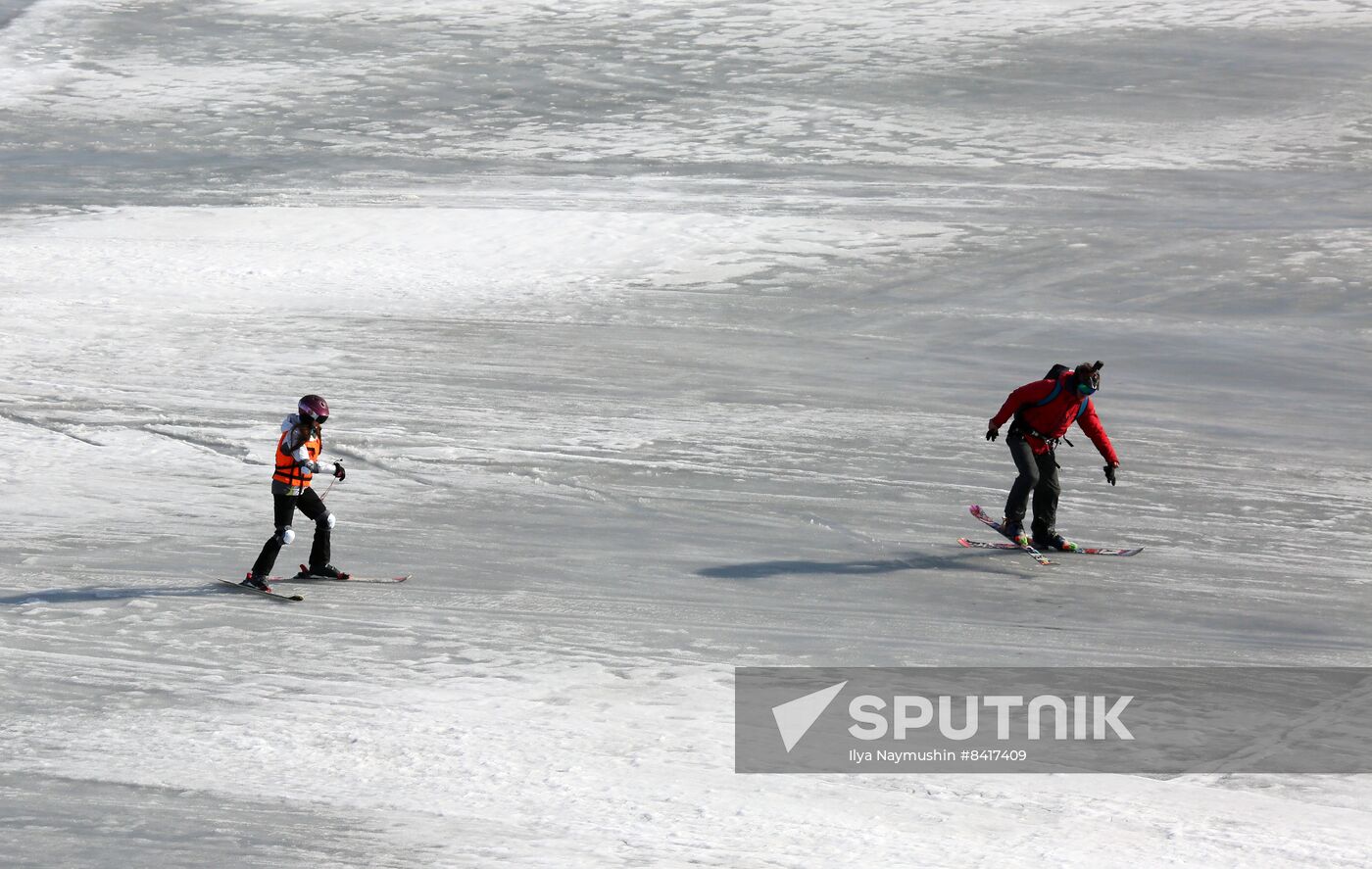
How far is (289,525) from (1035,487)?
18.6ft

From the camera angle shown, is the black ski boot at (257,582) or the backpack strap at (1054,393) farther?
the backpack strap at (1054,393)

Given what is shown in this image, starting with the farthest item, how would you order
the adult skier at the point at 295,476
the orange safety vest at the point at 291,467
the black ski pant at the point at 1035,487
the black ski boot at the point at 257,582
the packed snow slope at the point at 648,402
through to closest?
the black ski pant at the point at 1035,487 → the black ski boot at the point at 257,582 → the orange safety vest at the point at 291,467 → the adult skier at the point at 295,476 → the packed snow slope at the point at 648,402

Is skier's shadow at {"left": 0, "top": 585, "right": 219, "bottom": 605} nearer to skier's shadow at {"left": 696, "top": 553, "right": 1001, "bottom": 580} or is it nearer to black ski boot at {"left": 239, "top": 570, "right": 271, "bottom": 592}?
black ski boot at {"left": 239, "top": 570, "right": 271, "bottom": 592}

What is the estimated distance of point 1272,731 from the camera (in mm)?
8250

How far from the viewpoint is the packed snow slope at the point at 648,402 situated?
747cm

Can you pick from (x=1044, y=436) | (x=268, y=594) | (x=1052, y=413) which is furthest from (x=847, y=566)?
(x=268, y=594)

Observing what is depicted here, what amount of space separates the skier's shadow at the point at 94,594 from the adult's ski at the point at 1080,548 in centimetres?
589

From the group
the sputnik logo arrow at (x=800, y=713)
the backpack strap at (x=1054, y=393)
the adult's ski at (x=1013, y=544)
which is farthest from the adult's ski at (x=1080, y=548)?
the sputnik logo arrow at (x=800, y=713)

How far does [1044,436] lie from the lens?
1129 centimetres

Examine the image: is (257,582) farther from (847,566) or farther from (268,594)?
(847,566)

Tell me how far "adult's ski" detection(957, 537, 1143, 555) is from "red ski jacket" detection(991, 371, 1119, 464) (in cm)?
74

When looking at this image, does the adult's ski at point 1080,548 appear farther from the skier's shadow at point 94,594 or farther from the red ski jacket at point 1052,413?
the skier's shadow at point 94,594

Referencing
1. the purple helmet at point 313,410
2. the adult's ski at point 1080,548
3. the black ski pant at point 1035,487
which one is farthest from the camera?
the adult's ski at point 1080,548

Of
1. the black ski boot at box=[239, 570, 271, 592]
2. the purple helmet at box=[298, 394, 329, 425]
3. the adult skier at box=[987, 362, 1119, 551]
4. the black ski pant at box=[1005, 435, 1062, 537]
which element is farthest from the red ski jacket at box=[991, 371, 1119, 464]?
the black ski boot at box=[239, 570, 271, 592]
